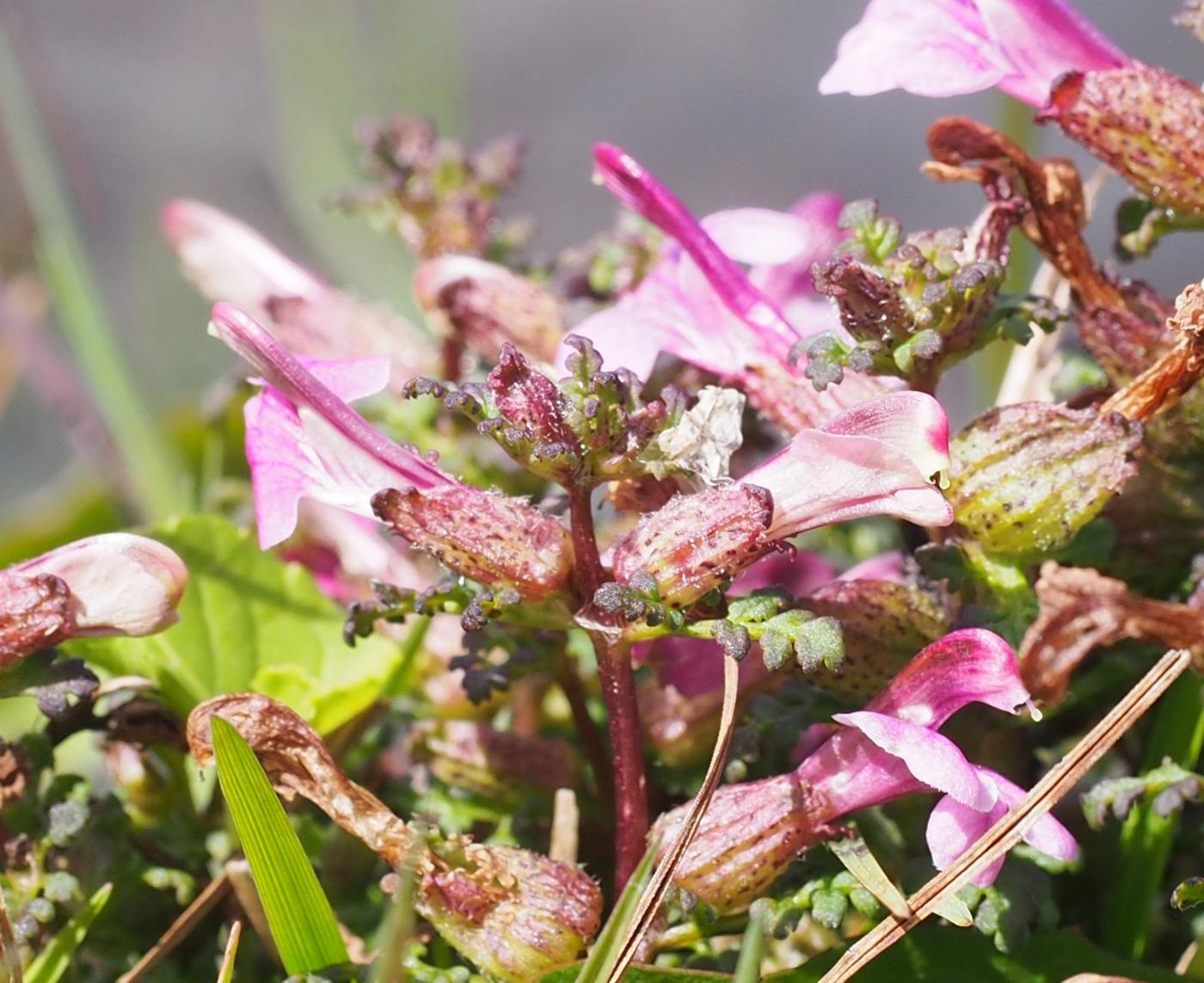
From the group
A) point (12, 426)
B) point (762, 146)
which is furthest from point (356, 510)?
point (762, 146)

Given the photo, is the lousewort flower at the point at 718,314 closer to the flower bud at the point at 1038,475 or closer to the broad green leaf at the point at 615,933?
the flower bud at the point at 1038,475

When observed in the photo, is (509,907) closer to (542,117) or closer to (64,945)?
(64,945)

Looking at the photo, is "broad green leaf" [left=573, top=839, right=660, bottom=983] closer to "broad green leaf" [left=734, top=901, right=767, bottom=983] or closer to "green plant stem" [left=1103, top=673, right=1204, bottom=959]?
"broad green leaf" [left=734, top=901, right=767, bottom=983]

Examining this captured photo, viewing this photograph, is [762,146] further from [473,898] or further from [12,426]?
[473,898]

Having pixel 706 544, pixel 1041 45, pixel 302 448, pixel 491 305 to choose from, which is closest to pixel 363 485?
pixel 302 448

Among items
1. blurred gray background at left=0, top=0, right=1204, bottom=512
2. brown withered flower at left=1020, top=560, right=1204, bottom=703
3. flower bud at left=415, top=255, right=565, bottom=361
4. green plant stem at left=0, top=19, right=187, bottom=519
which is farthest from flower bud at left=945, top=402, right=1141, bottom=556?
blurred gray background at left=0, top=0, right=1204, bottom=512

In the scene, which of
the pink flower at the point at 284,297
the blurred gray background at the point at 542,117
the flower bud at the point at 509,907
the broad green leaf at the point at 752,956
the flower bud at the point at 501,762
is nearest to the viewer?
the broad green leaf at the point at 752,956

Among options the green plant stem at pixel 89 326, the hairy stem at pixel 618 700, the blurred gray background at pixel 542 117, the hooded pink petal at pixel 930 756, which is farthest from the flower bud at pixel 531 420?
the blurred gray background at pixel 542 117
